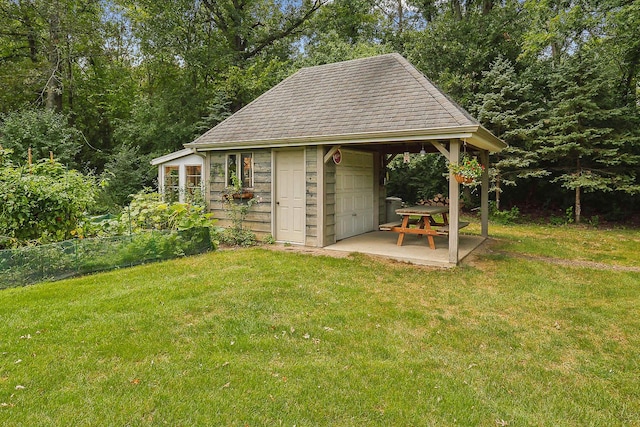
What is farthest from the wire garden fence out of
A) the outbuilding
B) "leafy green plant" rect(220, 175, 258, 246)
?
the outbuilding

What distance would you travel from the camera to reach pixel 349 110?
7.83 metres

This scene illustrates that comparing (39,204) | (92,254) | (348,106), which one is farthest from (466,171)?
(39,204)

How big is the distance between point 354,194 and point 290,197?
1770 mm

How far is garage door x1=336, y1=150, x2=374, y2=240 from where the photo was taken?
8.66m

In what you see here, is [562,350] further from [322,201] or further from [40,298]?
[40,298]

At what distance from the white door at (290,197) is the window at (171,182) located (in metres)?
4.11

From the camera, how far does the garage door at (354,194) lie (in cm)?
866

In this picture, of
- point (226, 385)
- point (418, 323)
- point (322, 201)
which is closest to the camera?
point (226, 385)

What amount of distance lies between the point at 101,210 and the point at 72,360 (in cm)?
1055

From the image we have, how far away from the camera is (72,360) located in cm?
309

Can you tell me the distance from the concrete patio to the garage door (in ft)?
1.02

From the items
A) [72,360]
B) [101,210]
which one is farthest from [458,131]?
[101,210]

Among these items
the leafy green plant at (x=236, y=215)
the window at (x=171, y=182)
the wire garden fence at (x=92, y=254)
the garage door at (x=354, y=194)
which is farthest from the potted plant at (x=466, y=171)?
the window at (x=171, y=182)

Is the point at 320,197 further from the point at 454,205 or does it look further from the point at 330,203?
the point at 454,205
